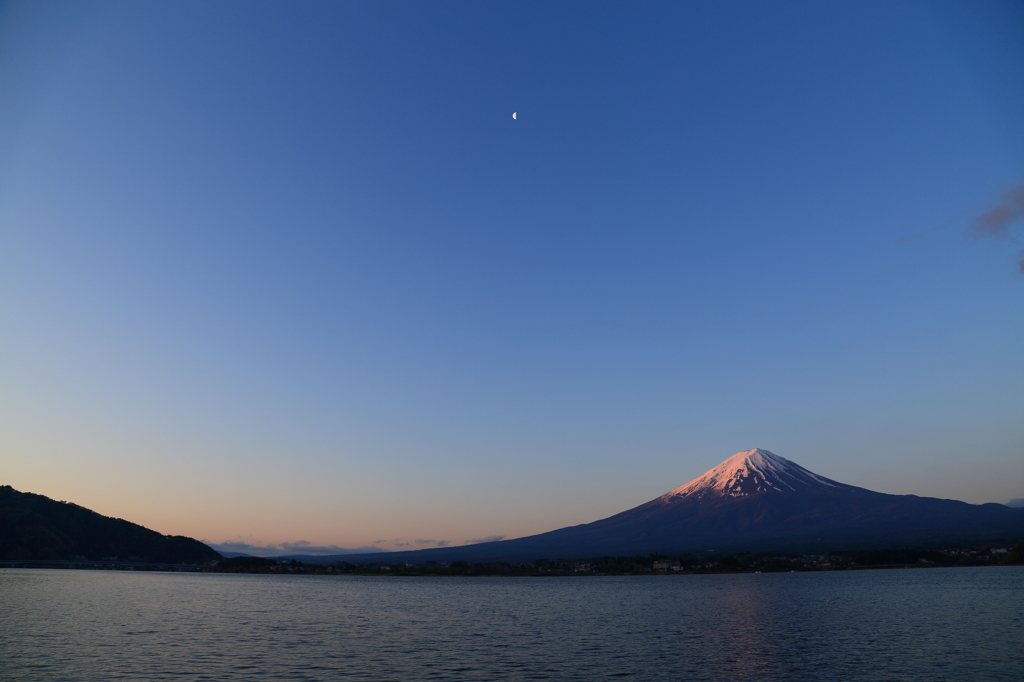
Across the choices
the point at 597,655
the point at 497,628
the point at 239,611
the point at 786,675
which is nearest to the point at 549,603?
the point at 497,628

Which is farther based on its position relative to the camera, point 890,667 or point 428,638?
point 428,638

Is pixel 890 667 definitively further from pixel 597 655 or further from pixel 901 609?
pixel 901 609

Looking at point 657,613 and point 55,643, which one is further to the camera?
point 657,613

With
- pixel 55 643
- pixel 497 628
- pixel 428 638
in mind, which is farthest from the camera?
pixel 497 628

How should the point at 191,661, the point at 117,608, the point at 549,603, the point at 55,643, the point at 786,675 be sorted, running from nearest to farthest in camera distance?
the point at 786,675 < the point at 191,661 < the point at 55,643 < the point at 117,608 < the point at 549,603

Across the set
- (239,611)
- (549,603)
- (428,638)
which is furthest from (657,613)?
(239,611)

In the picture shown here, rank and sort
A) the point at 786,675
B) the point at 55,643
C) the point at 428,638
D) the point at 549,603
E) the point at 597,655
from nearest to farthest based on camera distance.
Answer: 1. the point at 786,675
2. the point at 597,655
3. the point at 55,643
4. the point at 428,638
5. the point at 549,603

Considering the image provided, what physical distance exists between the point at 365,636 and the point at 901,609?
69.9 m

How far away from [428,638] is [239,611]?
4505cm

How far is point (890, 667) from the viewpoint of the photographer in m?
41.3

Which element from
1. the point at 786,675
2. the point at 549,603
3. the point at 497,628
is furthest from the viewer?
the point at 549,603

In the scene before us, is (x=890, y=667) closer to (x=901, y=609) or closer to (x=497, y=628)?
(x=497, y=628)

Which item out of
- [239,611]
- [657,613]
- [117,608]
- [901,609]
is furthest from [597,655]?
[117,608]

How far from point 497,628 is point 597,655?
22.5m
